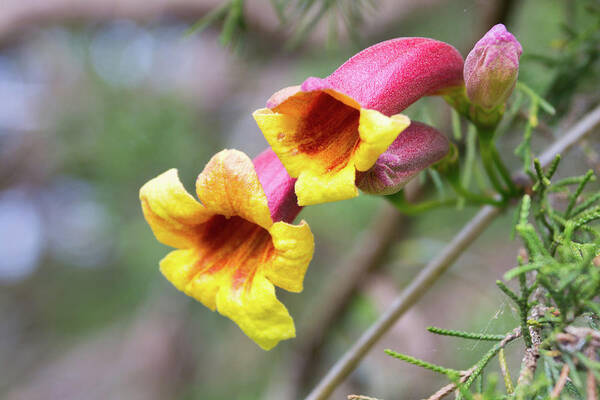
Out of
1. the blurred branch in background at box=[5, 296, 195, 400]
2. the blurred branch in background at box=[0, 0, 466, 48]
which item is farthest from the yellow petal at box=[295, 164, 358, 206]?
the blurred branch in background at box=[5, 296, 195, 400]

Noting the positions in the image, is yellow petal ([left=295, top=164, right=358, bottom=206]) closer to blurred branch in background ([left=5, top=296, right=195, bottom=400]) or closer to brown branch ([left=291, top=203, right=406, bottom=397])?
brown branch ([left=291, top=203, right=406, bottom=397])

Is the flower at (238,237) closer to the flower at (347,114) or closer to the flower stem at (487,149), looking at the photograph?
the flower at (347,114)

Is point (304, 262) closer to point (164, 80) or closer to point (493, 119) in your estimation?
point (493, 119)

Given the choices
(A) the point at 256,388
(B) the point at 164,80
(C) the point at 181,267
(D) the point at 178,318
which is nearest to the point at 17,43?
(B) the point at 164,80

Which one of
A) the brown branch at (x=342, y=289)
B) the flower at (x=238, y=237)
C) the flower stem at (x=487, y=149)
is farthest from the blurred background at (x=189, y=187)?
the flower at (x=238, y=237)

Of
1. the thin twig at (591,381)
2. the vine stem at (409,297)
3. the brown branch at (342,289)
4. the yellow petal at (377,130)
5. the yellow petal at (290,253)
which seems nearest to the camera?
the thin twig at (591,381)
